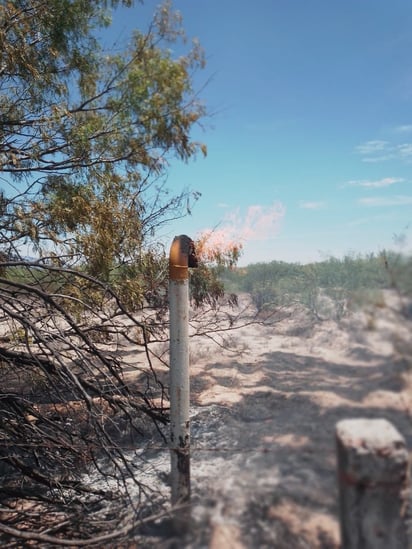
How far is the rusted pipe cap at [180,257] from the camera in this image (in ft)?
8.33

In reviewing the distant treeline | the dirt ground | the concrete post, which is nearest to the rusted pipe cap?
the distant treeline

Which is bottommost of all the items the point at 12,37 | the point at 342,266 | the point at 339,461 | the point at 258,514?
the point at 258,514

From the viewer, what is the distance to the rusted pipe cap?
2.54 metres

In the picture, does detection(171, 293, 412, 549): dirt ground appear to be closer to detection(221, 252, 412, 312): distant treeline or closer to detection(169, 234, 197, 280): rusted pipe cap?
detection(221, 252, 412, 312): distant treeline

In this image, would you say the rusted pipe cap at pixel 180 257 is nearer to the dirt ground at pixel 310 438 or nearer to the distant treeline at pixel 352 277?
the distant treeline at pixel 352 277

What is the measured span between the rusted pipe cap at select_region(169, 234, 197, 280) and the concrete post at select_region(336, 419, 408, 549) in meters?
1.80

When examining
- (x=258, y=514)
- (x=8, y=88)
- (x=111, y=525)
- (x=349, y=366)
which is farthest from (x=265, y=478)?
(x=8, y=88)

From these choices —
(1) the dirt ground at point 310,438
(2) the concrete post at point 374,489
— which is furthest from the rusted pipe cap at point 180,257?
(2) the concrete post at point 374,489

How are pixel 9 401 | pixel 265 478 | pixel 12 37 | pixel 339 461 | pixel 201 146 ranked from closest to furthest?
pixel 339 461
pixel 265 478
pixel 9 401
pixel 12 37
pixel 201 146

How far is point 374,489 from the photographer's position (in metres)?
0.79

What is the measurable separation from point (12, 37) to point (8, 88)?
59 centimetres

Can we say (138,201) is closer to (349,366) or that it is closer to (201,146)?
(201,146)

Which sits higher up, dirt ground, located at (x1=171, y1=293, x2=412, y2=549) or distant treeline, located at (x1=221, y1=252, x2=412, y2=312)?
distant treeline, located at (x1=221, y1=252, x2=412, y2=312)

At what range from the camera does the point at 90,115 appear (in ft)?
20.7
